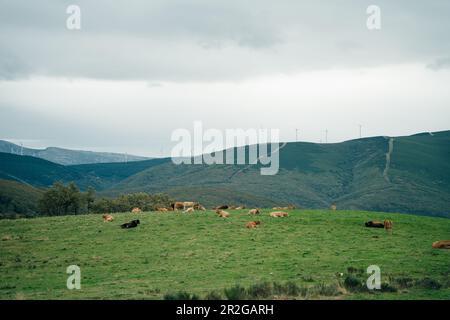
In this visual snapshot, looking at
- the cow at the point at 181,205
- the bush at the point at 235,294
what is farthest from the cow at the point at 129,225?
the bush at the point at 235,294

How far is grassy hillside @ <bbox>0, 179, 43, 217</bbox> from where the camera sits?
116 m

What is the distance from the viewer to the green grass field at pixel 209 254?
2034cm

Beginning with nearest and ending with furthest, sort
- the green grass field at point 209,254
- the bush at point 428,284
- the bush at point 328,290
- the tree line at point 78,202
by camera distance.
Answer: the bush at point 328,290 < the bush at point 428,284 < the green grass field at point 209,254 < the tree line at point 78,202

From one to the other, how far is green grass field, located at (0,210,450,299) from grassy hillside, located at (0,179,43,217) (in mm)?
80484

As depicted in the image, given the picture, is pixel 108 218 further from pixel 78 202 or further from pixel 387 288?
pixel 78 202

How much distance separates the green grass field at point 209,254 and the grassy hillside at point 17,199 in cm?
8048

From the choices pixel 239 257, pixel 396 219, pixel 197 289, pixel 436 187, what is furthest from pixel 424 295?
pixel 436 187

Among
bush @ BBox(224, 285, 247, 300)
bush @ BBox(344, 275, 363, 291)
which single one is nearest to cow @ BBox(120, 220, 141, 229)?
bush @ BBox(224, 285, 247, 300)

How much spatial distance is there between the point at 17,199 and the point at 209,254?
11191 centimetres

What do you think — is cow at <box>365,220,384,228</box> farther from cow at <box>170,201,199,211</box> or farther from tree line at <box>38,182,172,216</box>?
tree line at <box>38,182,172,216</box>

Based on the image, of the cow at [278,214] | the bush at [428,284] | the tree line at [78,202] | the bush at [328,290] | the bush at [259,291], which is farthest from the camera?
the tree line at [78,202]

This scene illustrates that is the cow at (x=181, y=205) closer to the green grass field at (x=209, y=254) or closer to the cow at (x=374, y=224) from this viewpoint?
the green grass field at (x=209, y=254)
